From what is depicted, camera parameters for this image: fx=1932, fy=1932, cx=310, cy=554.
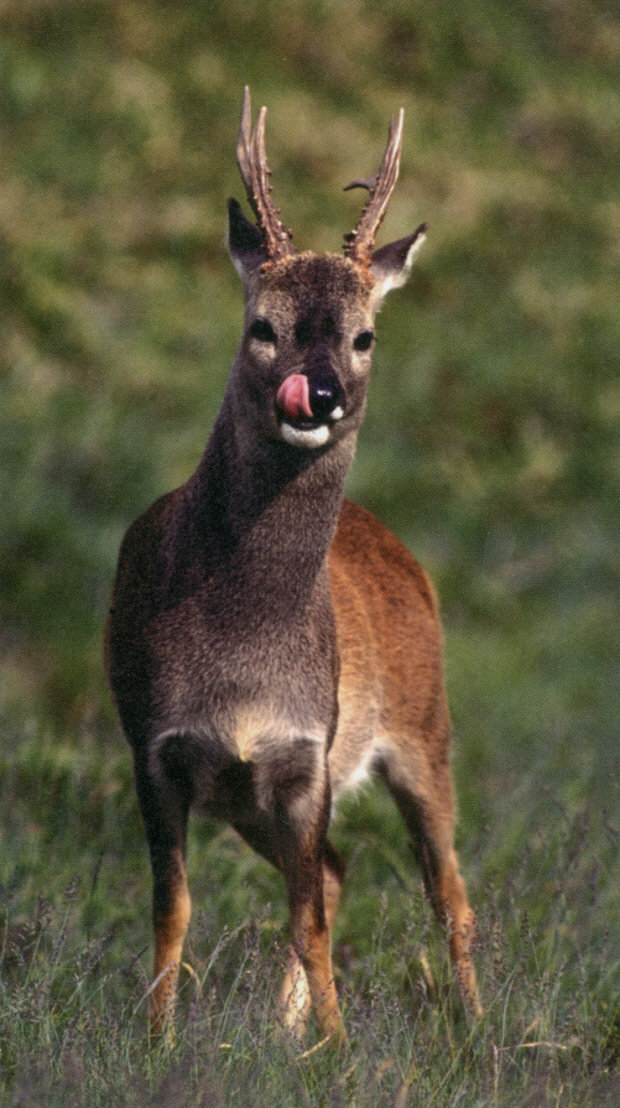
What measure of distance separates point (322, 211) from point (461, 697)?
195 inches

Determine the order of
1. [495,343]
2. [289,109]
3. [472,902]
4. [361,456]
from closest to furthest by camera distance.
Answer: [472,902] < [361,456] < [495,343] < [289,109]

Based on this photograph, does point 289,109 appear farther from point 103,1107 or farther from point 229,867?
point 103,1107

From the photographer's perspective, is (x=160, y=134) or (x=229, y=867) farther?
(x=160, y=134)

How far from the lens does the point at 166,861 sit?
5.02 metres

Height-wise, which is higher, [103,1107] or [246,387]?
[246,387]

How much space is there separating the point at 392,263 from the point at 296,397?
0.80 meters

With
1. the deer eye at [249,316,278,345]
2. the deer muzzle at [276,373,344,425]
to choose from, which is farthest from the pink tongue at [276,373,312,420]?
the deer eye at [249,316,278,345]

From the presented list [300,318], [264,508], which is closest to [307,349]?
[300,318]

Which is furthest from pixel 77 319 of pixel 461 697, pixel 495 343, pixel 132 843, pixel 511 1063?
pixel 511 1063

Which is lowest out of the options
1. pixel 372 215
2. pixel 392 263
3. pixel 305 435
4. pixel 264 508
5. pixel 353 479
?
pixel 353 479

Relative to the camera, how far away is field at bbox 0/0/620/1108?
4473 millimetres

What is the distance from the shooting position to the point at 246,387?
194 inches

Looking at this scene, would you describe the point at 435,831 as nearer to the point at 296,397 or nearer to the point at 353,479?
the point at 296,397

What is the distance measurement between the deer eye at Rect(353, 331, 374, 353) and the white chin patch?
30cm
